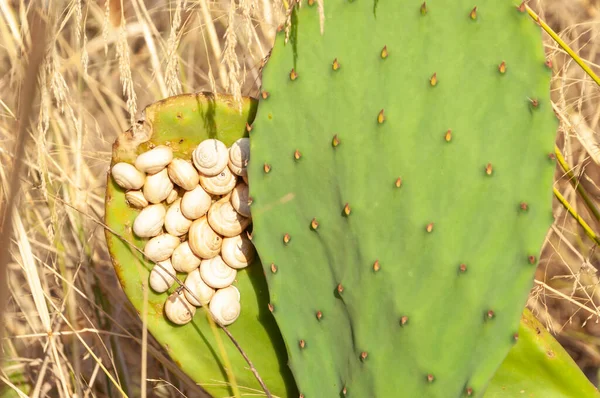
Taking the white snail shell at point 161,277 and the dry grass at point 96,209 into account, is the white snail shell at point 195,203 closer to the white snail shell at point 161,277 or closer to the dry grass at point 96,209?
the white snail shell at point 161,277

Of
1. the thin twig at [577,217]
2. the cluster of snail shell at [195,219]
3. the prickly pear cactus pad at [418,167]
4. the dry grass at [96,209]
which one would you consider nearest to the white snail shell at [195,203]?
the cluster of snail shell at [195,219]

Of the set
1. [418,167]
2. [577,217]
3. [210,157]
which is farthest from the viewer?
[577,217]

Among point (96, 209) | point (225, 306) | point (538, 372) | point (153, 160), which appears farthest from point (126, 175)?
point (538, 372)

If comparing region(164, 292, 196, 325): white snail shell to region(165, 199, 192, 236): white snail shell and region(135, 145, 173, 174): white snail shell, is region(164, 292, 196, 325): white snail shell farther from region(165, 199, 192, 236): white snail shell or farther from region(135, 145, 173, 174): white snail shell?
region(135, 145, 173, 174): white snail shell

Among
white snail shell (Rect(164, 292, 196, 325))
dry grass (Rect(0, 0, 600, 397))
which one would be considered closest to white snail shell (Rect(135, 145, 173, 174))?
white snail shell (Rect(164, 292, 196, 325))

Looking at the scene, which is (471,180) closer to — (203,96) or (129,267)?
(203,96)

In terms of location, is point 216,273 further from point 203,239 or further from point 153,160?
point 153,160

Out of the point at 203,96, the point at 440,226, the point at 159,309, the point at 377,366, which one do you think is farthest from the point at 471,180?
the point at 159,309
